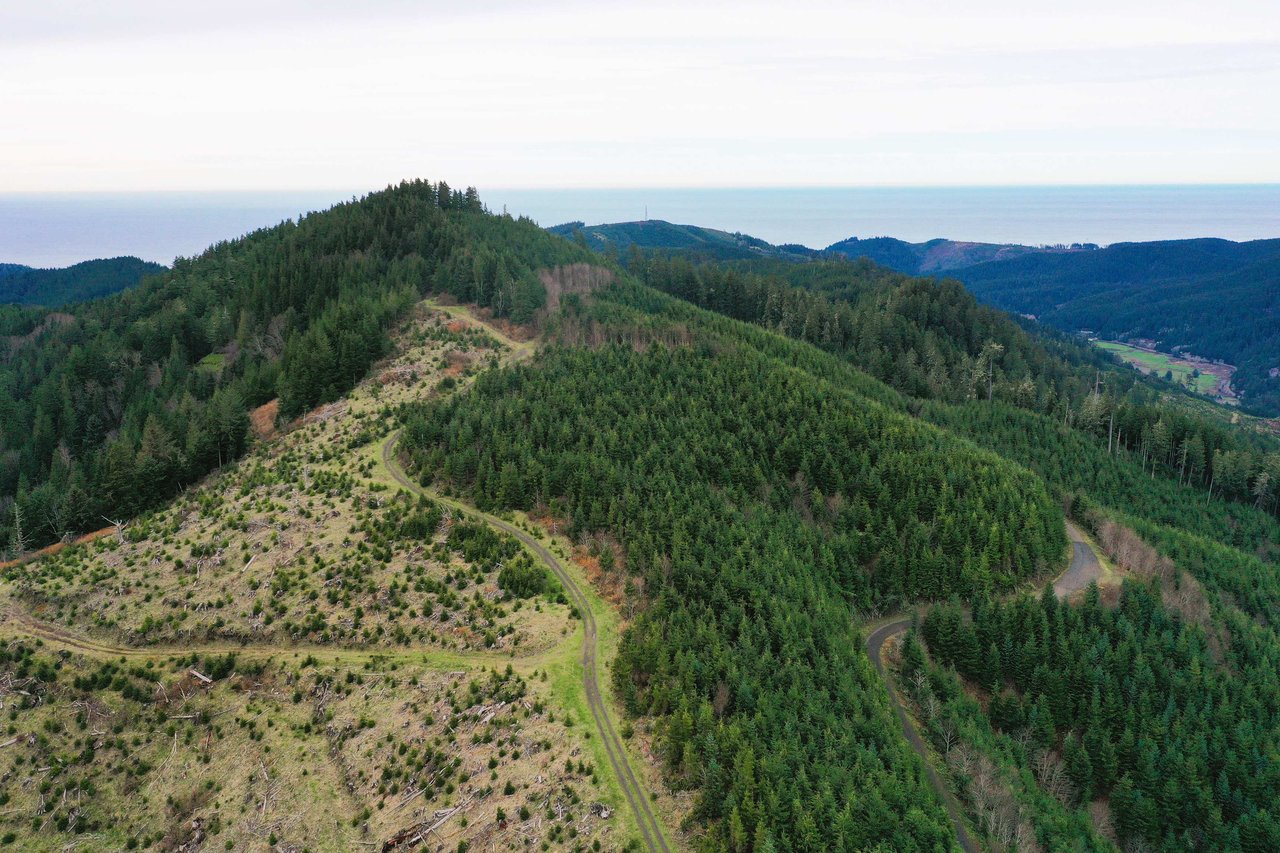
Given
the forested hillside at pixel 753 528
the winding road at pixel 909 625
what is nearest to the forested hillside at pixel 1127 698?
the winding road at pixel 909 625

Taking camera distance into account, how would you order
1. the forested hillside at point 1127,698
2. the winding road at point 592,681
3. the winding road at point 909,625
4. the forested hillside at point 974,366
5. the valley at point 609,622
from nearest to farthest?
the winding road at point 592,681, the valley at point 609,622, the winding road at point 909,625, the forested hillside at point 1127,698, the forested hillside at point 974,366

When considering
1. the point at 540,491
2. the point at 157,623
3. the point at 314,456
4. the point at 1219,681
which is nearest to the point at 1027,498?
the point at 1219,681

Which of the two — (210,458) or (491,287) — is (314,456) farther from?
(491,287)

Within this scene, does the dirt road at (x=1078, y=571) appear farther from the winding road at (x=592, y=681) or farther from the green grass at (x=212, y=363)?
the green grass at (x=212, y=363)

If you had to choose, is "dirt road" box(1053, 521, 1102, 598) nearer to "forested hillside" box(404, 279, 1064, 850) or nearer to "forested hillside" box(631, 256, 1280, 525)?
"forested hillside" box(404, 279, 1064, 850)

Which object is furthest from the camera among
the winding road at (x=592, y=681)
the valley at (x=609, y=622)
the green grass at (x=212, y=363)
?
the green grass at (x=212, y=363)

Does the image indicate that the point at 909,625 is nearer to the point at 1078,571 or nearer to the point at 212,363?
the point at 1078,571

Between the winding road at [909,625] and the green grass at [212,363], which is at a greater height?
the green grass at [212,363]

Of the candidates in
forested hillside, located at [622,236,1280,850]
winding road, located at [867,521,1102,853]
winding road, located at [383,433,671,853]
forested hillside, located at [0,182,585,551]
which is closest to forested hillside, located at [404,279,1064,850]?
winding road, located at [383,433,671,853]
